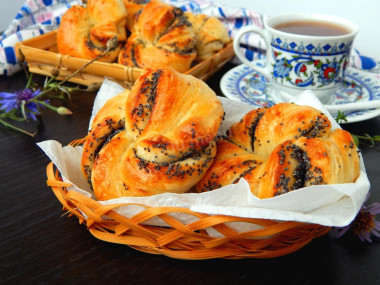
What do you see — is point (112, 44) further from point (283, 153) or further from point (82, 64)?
point (283, 153)

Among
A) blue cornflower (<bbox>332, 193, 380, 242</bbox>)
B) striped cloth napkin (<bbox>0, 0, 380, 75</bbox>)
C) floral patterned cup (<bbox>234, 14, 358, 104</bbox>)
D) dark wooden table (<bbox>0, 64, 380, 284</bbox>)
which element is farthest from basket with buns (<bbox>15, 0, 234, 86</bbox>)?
blue cornflower (<bbox>332, 193, 380, 242</bbox>)

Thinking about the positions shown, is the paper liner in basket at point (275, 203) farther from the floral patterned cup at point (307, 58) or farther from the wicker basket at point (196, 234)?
the floral patterned cup at point (307, 58)

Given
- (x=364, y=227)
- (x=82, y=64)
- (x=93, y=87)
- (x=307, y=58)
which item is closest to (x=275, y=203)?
(x=364, y=227)

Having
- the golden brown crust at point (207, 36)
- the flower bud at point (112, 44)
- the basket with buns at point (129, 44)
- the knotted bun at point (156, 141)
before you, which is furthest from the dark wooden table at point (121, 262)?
the golden brown crust at point (207, 36)

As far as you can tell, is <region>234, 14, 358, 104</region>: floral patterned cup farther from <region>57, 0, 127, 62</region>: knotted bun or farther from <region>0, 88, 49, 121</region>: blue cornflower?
<region>0, 88, 49, 121</region>: blue cornflower

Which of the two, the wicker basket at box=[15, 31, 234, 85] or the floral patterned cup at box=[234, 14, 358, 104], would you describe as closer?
the floral patterned cup at box=[234, 14, 358, 104]

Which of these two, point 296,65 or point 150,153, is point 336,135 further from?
point 296,65
